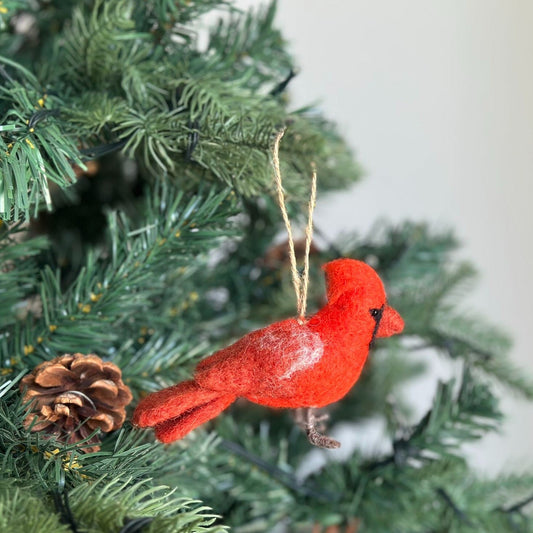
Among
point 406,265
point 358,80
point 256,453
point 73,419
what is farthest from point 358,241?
point 358,80

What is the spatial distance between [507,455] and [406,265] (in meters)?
0.51

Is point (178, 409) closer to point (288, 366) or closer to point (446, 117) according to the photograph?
point (288, 366)

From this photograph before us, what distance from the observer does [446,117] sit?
85 cm

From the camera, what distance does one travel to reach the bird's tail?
0.85 feet

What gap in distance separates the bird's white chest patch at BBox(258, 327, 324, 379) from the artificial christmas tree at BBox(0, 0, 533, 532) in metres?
0.07

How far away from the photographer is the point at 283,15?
0.85 metres

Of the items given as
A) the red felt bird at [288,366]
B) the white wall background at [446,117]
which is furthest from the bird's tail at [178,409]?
the white wall background at [446,117]

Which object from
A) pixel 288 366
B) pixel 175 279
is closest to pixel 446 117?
pixel 175 279

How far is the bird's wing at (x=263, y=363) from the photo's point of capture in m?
0.26

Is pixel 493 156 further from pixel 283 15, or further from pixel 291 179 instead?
pixel 291 179

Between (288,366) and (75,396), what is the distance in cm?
10

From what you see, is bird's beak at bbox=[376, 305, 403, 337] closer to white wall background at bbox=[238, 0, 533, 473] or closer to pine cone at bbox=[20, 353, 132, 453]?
pine cone at bbox=[20, 353, 132, 453]

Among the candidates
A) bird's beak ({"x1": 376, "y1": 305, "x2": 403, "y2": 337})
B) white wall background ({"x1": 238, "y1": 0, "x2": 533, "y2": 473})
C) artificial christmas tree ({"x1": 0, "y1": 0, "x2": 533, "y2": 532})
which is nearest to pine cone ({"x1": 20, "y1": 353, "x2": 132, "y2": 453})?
artificial christmas tree ({"x1": 0, "y1": 0, "x2": 533, "y2": 532})

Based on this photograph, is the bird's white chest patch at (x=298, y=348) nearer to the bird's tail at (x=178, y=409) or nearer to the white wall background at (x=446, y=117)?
the bird's tail at (x=178, y=409)
